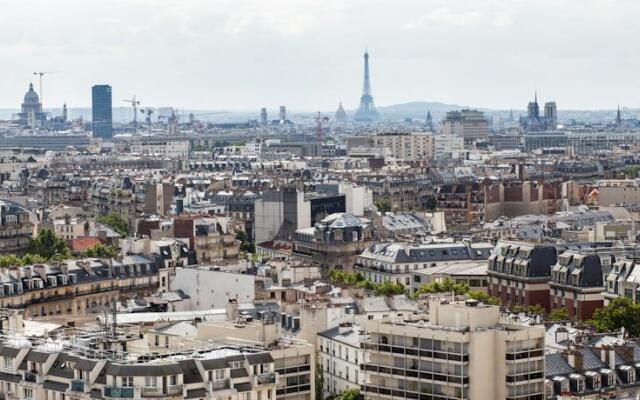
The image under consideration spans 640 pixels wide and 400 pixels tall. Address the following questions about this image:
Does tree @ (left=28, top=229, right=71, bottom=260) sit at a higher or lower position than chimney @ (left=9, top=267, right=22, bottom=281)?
lower

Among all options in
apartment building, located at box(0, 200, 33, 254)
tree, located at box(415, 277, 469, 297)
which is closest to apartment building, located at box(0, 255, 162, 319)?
tree, located at box(415, 277, 469, 297)

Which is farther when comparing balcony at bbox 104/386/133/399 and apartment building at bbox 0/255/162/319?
apartment building at bbox 0/255/162/319

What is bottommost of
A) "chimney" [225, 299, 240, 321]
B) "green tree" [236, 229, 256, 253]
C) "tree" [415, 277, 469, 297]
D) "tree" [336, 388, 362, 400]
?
"tree" [336, 388, 362, 400]

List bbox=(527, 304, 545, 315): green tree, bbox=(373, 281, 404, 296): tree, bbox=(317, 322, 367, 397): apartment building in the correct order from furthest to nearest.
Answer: bbox=(373, 281, 404, 296): tree → bbox=(527, 304, 545, 315): green tree → bbox=(317, 322, 367, 397): apartment building

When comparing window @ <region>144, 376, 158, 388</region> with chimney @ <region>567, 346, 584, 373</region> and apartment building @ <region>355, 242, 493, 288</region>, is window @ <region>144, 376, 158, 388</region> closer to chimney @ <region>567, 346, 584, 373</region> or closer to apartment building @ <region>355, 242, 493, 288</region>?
chimney @ <region>567, 346, 584, 373</region>

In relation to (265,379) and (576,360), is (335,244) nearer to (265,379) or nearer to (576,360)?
(576,360)

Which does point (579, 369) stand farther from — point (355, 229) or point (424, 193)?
point (424, 193)

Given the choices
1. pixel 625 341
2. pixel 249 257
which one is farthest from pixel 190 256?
pixel 625 341
